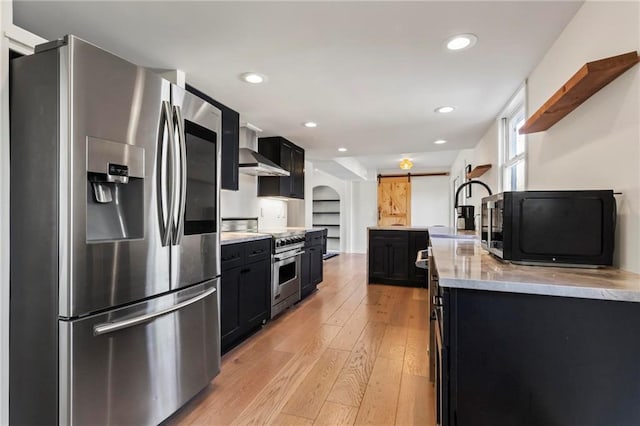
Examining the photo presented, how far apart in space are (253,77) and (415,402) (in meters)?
2.47

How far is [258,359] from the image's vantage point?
2383mm

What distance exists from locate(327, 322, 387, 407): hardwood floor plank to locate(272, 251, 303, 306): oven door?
0.94 m

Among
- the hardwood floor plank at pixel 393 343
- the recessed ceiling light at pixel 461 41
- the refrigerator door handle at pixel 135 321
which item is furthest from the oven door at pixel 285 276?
the recessed ceiling light at pixel 461 41

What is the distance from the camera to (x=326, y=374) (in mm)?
2156

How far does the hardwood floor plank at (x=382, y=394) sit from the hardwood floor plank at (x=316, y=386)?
0.24m

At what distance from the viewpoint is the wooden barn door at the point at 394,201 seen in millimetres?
8711

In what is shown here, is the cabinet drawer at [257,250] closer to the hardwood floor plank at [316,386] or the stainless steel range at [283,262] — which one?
the stainless steel range at [283,262]

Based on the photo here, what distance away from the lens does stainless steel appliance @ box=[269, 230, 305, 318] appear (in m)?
3.19

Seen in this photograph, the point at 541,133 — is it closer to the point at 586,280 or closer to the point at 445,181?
the point at 586,280

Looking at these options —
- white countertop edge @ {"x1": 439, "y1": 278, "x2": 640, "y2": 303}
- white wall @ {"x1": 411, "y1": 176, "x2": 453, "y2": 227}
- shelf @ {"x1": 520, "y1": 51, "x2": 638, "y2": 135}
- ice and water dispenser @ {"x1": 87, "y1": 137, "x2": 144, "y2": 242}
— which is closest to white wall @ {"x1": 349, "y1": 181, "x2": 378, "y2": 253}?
white wall @ {"x1": 411, "y1": 176, "x2": 453, "y2": 227}

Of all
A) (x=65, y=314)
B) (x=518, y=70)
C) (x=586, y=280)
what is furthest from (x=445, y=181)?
(x=65, y=314)

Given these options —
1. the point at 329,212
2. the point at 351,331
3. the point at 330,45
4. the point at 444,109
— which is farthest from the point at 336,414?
the point at 329,212

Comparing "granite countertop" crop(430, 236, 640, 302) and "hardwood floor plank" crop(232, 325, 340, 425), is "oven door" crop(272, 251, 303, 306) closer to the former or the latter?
"hardwood floor plank" crop(232, 325, 340, 425)

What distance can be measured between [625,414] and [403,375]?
134 centimetres
